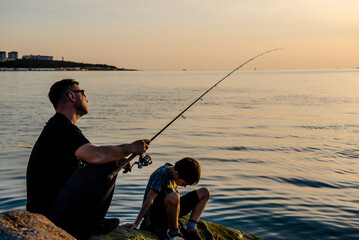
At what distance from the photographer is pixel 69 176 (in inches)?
152

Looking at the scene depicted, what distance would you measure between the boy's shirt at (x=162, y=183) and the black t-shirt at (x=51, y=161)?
118 cm

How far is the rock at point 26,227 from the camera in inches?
117

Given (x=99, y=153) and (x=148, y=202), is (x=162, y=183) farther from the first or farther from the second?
(x=99, y=153)

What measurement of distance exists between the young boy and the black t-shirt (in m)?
1.13

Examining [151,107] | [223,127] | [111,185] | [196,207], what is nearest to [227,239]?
[196,207]

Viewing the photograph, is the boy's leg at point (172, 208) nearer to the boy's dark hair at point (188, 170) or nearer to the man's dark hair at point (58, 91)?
the boy's dark hair at point (188, 170)

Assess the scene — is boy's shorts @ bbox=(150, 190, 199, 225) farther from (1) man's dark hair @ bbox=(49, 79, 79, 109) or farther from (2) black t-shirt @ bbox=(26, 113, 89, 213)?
(1) man's dark hair @ bbox=(49, 79, 79, 109)

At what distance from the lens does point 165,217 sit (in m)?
4.92

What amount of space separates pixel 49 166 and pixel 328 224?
191 inches

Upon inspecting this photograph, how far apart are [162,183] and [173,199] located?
0.22m

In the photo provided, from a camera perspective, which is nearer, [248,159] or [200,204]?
[200,204]

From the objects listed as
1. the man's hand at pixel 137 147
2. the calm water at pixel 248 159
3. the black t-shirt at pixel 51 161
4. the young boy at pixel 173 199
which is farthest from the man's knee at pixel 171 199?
the calm water at pixel 248 159

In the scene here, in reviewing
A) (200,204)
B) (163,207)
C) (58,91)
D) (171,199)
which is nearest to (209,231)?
(200,204)

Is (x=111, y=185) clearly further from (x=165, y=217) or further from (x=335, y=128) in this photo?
(x=335, y=128)
